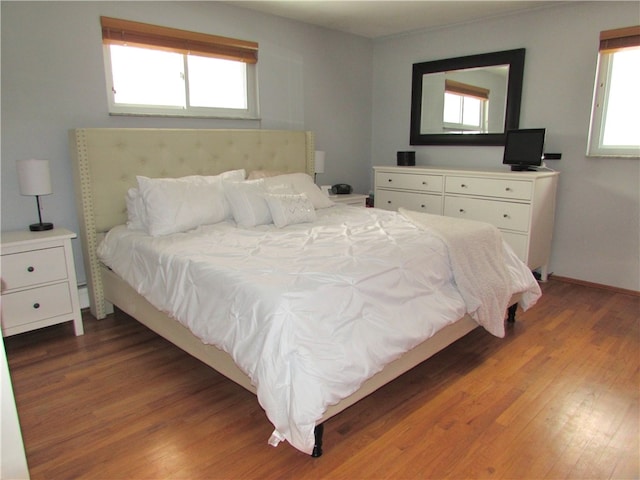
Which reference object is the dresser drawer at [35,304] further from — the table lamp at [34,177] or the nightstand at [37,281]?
the table lamp at [34,177]

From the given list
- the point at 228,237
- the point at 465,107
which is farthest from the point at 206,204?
the point at 465,107

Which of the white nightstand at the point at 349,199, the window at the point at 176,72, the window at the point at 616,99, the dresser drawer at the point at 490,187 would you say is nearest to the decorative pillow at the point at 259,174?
the window at the point at 176,72

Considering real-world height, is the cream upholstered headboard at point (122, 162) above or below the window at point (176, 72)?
below

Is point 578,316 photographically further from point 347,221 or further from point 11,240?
point 11,240

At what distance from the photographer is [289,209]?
113 inches

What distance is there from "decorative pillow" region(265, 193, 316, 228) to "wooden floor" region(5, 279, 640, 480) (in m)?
1.01

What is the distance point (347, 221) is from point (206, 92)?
173cm

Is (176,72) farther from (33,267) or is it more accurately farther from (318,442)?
(318,442)

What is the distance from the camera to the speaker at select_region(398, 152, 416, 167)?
178 inches

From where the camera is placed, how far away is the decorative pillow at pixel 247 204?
9.40 ft

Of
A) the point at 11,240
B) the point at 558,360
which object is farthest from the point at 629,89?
the point at 11,240

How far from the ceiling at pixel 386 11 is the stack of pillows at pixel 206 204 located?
163cm

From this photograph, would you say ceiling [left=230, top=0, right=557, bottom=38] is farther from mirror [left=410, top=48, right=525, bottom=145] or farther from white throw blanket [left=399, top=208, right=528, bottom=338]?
white throw blanket [left=399, top=208, right=528, bottom=338]

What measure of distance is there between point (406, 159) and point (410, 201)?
1.68 feet
